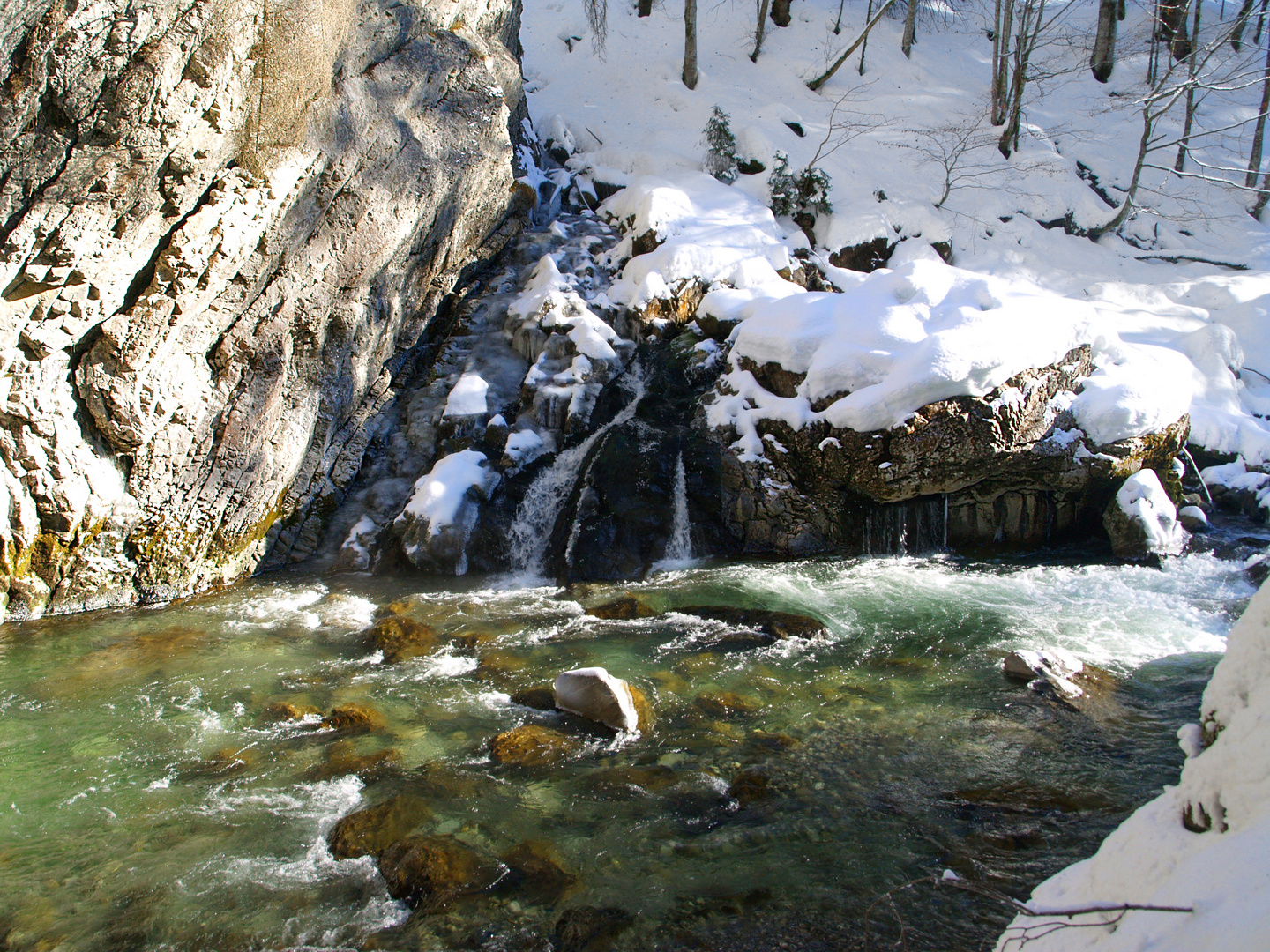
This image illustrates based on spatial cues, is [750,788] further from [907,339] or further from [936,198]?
[936,198]

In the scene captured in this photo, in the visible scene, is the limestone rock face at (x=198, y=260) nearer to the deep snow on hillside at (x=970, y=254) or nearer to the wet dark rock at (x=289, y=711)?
the wet dark rock at (x=289, y=711)

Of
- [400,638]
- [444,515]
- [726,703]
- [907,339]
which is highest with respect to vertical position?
[907,339]

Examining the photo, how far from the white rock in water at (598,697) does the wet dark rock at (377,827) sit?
1224mm

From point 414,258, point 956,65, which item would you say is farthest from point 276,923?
point 956,65

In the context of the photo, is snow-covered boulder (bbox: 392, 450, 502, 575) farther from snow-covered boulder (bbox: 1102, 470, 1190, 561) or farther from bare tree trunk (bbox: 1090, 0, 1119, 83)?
bare tree trunk (bbox: 1090, 0, 1119, 83)

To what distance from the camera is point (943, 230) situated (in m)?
14.2

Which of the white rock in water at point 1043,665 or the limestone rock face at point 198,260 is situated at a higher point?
the limestone rock face at point 198,260

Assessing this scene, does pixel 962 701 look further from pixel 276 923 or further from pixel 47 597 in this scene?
pixel 47 597

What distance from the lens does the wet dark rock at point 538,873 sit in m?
3.34

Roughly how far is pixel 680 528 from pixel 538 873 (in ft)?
17.8

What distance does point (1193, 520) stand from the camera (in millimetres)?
8375

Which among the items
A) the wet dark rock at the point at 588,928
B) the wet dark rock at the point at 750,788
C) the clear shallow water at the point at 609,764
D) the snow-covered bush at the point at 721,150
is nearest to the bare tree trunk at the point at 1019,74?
the snow-covered bush at the point at 721,150

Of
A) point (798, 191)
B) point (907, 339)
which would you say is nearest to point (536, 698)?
point (907, 339)

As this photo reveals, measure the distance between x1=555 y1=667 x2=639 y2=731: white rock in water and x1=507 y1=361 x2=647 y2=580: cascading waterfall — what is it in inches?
134
